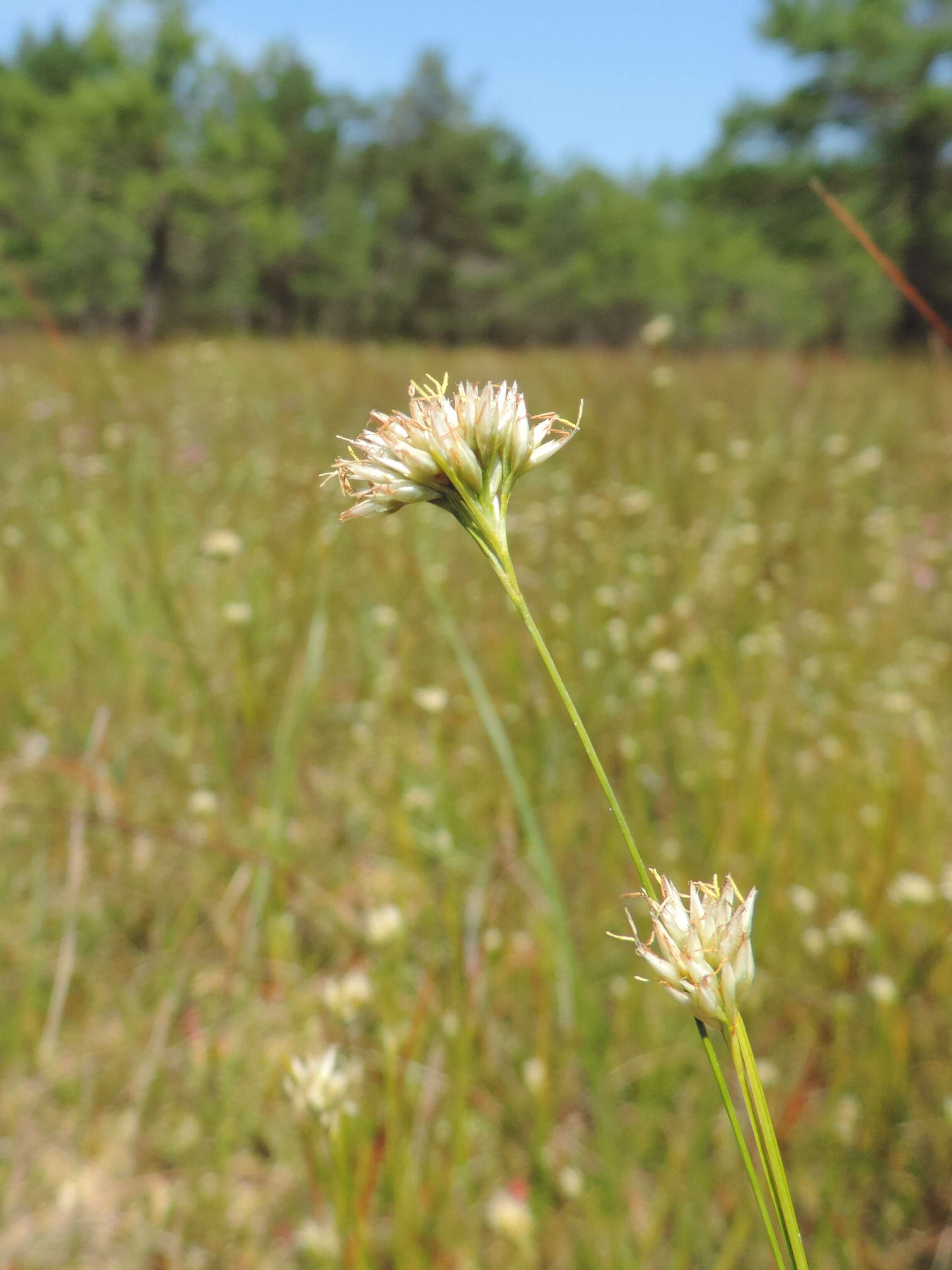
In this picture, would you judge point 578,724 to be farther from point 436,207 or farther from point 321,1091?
point 436,207

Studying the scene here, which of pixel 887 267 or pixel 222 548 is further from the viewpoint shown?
pixel 222 548

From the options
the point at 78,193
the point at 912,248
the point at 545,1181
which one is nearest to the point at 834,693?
the point at 545,1181

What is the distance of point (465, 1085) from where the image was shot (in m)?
0.93

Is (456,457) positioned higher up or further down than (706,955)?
higher up

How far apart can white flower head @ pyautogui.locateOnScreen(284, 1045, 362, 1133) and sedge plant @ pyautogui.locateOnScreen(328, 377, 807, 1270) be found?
1.11 ft

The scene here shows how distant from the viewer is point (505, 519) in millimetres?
362

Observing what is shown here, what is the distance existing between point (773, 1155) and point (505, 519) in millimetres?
255

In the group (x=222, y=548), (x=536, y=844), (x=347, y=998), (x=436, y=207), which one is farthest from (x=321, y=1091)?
(x=436, y=207)

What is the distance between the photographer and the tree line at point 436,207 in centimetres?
1323

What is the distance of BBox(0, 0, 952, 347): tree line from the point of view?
13227mm

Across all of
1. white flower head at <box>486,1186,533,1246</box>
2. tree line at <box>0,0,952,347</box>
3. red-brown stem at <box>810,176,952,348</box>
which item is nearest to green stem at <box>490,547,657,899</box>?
red-brown stem at <box>810,176,952,348</box>

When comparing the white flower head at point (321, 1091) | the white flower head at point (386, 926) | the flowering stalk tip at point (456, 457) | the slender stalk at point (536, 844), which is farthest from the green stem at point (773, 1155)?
the white flower head at point (386, 926)

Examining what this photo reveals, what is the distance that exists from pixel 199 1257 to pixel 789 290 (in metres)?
29.5

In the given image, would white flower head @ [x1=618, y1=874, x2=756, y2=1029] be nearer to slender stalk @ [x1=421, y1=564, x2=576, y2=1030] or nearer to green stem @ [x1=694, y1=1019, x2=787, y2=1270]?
green stem @ [x1=694, y1=1019, x2=787, y2=1270]
